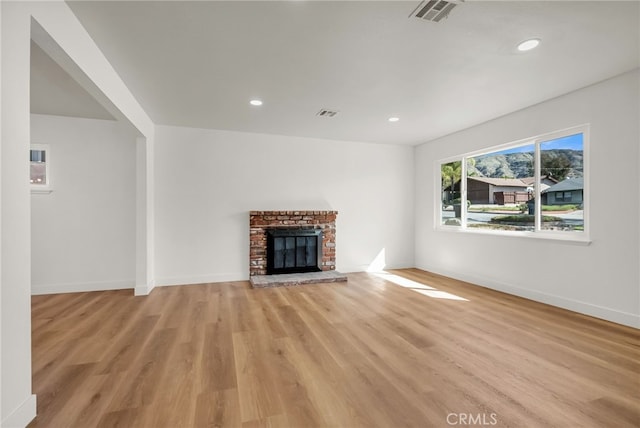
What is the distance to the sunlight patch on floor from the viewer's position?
4.18 metres

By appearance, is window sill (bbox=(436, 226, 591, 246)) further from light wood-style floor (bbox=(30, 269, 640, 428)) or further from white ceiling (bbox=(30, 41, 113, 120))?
white ceiling (bbox=(30, 41, 113, 120))

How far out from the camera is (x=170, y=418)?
5.56 feet

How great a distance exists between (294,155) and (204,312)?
3.12 m

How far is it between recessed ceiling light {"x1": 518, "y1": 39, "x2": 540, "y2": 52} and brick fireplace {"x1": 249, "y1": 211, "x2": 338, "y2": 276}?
11.8 feet

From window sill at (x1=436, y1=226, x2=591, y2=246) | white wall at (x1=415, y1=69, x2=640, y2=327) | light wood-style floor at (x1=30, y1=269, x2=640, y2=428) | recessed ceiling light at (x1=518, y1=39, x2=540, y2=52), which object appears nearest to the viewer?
light wood-style floor at (x1=30, y1=269, x2=640, y2=428)

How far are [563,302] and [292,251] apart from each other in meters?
3.85

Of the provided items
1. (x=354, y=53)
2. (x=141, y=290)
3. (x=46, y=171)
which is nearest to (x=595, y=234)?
(x=354, y=53)

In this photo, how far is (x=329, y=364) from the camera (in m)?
2.31

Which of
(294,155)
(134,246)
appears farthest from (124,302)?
(294,155)

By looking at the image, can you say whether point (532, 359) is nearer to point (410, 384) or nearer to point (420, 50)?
point (410, 384)

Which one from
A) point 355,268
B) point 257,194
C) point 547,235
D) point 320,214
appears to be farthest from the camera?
point 355,268
